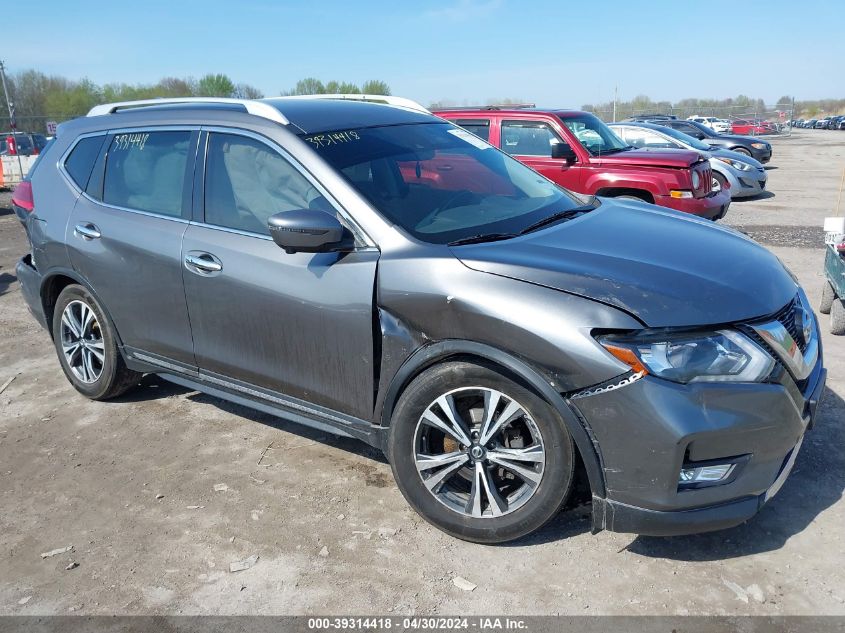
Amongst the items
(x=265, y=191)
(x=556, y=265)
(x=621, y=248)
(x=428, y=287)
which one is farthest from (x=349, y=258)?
(x=621, y=248)

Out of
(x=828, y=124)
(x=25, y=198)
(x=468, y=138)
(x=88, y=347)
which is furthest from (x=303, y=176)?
(x=828, y=124)

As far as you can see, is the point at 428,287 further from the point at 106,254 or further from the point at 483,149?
the point at 106,254

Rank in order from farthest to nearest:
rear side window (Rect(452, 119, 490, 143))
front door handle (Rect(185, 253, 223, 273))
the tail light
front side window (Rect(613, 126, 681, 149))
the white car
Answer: the white car, front side window (Rect(613, 126, 681, 149)), rear side window (Rect(452, 119, 490, 143)), the tail light, front door handle (Rect(185, 253, 223, 273))

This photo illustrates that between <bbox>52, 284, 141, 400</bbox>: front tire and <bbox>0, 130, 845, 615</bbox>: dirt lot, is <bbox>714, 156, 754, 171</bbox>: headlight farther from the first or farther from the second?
<bbox>52, 284, 141, 400</bbox>: front tire

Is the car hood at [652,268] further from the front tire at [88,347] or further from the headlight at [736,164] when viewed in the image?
the headlight at [736,164]

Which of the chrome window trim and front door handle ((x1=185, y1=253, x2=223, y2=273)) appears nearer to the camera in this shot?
the chrome window trim

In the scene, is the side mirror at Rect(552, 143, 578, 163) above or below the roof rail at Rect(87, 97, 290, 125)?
below

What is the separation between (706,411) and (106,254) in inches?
134

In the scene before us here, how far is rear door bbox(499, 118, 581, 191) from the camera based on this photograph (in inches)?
370

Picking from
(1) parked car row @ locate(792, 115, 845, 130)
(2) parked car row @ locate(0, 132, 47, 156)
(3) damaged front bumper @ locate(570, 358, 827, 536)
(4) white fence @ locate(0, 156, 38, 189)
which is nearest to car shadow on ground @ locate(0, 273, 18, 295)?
(3) damaged front bumper @ locate(570, 358, 827, 536)

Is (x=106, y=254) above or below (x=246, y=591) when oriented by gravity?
above

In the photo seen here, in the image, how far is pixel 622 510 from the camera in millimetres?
2775

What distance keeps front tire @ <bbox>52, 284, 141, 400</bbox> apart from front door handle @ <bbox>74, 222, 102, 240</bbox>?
0.35 m

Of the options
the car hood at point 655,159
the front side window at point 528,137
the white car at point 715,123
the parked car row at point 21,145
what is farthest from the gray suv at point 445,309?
the white car at point 715,123
